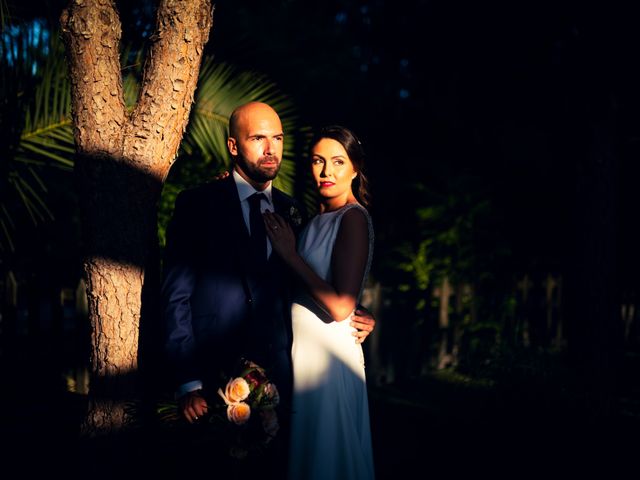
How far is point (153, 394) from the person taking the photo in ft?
10.3

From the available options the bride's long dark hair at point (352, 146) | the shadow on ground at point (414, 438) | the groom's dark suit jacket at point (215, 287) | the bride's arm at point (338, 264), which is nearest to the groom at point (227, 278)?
the groom's dark suit jacket at point (215, 287)

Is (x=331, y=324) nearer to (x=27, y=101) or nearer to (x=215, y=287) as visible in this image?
(x=215, y=287)

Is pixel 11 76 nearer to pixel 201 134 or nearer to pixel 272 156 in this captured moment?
pixel 201 134

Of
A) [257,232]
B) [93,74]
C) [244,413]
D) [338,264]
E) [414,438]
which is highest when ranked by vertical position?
[93,74]

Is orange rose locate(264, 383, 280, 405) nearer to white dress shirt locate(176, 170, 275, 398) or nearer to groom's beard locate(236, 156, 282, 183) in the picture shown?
white dress shirt locate(176, 170, 275, 398)

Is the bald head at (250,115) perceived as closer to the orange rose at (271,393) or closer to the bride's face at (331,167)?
the bride's face at (331,167)

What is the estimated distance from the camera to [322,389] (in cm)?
304

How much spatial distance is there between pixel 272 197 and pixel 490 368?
13.0 feet

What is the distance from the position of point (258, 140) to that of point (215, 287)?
0.65 meters

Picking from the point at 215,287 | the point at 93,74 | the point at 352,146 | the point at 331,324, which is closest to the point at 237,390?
the point at 215,287

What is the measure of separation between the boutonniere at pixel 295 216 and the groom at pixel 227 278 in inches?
8.8

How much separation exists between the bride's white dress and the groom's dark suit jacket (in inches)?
7.5

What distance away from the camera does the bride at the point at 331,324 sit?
9.68 ft

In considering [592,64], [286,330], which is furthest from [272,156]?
[592,64]
